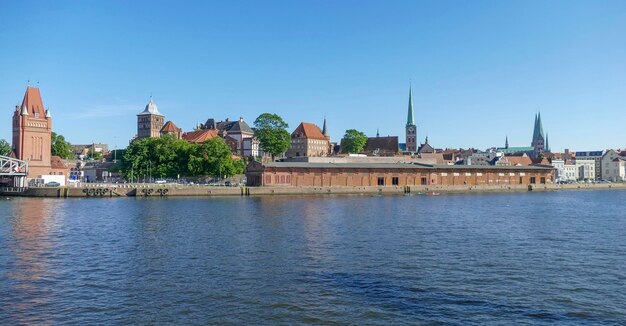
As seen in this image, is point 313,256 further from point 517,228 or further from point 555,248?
point 517,228

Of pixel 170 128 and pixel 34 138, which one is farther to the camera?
pixel 170 128

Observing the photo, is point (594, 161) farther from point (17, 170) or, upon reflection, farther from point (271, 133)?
point (17, 170)

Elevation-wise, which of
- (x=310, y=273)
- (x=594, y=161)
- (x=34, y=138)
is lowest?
(x=310, y=273)

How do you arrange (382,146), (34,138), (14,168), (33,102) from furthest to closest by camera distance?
(382,146) < (33,102) < (34,138) < (14,168)

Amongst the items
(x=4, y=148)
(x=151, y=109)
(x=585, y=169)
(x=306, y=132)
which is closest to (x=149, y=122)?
(x=151, y=109)

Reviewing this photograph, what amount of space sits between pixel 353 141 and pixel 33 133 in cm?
7545

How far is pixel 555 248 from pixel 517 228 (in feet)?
32.6

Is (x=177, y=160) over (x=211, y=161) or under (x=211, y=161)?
over

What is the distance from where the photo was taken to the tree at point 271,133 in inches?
4254

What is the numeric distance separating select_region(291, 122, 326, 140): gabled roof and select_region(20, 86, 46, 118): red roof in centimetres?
6391

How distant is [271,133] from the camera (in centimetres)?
10825

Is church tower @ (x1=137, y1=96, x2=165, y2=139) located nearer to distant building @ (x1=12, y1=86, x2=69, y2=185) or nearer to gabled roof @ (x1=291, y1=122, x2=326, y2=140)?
gabled roof @ (x1=291, y1=122, x2=326, y2=140)

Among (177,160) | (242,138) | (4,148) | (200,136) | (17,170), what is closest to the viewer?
(17,170)

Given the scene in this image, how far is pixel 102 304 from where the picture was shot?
60.2 ft
